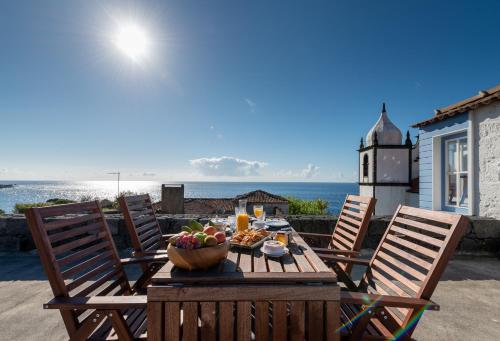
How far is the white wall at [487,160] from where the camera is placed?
3855mm

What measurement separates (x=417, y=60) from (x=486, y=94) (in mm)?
5919

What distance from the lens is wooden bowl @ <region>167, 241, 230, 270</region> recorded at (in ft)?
3.57

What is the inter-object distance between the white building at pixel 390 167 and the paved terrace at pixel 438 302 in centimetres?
1048

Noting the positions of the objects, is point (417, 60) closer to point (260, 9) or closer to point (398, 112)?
point (398, 112)

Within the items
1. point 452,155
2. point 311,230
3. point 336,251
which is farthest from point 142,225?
point 452,155

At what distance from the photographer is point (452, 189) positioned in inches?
193

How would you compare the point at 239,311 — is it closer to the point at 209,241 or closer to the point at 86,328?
the point at 209,241

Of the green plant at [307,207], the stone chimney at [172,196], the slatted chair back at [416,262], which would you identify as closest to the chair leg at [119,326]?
the slatted chair back at [416,262]

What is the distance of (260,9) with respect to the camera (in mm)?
5582

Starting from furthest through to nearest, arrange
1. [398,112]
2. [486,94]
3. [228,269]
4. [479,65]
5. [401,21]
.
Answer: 1. [398,112]
2. [479,65]
3. [401,21]
4. [486,94]
5. [228,269]

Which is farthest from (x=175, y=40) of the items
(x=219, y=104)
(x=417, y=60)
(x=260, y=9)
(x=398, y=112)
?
(x=398, y=112)

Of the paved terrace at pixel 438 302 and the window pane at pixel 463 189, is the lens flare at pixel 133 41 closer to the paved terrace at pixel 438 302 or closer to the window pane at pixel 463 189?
the paved terrace at pixel 438 302

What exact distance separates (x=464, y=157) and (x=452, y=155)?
0.27 metres

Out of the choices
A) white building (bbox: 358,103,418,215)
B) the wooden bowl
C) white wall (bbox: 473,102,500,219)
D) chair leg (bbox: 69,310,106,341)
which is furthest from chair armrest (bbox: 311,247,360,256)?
white building (bbox: 358,103,418,215)
